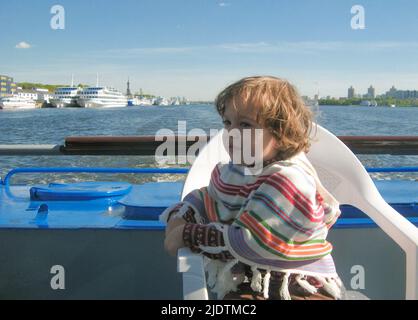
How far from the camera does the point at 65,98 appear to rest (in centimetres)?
7125

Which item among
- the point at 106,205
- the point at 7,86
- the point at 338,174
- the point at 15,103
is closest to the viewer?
the point at 338,174


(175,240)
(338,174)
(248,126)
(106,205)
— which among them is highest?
(248,126)

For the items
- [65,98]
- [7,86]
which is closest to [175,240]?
[65,98]

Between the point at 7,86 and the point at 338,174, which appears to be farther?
the point at 7,86

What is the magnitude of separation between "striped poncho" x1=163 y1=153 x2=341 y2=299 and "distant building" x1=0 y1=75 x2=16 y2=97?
101209 mm

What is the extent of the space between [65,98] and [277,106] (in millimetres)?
73637

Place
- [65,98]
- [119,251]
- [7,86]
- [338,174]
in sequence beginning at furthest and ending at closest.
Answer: [7,86], [65,98], [119,251], [338,174]

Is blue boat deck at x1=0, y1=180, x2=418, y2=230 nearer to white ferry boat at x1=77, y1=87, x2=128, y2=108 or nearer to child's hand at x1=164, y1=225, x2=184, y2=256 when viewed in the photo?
child's hand at x1=164, y1=225, x2=184, y2=256

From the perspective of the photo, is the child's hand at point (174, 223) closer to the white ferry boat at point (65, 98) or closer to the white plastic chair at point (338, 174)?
the white plastic chair at point (338, 174)

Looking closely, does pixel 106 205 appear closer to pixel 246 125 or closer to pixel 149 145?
pixel 149 145

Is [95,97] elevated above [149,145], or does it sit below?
above

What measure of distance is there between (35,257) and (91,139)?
678 mm

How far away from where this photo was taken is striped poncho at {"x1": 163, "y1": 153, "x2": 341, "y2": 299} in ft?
4.17

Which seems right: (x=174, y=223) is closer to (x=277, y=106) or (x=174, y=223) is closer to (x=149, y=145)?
(x=277, y=106)
